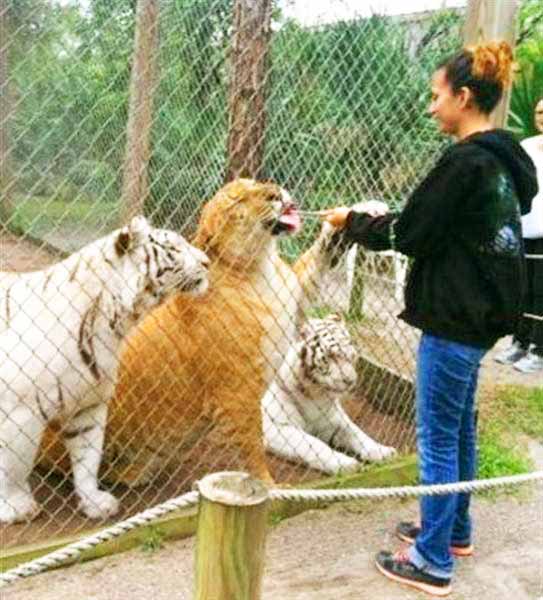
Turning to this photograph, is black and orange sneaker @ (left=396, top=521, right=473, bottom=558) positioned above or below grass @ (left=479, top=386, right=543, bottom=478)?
above

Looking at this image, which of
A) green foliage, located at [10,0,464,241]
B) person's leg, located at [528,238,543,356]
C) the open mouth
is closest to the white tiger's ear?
the open mouth

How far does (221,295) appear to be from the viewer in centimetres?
339

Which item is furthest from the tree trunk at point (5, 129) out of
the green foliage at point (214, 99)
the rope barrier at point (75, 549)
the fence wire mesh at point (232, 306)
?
the rope barrier at point (75, 549)

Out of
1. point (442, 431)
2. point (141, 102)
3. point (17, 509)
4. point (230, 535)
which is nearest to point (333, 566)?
point (442, 431)

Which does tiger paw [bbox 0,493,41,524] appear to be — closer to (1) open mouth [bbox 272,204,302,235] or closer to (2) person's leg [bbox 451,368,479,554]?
(1) open mouth [bbox 272,204,302,235]

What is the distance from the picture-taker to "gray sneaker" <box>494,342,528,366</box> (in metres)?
5.89

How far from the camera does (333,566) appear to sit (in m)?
3.10

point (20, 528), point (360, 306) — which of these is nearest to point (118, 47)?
point (360, 306)

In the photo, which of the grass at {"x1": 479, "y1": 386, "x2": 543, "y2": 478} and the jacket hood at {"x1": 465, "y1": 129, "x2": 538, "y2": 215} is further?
the grass at {"x1": 479, "y1": 386, "x2": 543, "y2": 478}

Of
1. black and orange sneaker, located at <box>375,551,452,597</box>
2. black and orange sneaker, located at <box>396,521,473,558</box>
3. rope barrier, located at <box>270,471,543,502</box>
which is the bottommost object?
black and orange sneaker, located at <box>396,521,473,558</box>

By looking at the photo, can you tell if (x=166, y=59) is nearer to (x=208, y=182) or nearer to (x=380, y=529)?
(x=208, y=182)

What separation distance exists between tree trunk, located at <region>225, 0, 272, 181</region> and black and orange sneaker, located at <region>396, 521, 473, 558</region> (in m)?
1.80

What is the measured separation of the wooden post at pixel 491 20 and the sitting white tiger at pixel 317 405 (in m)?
1.35

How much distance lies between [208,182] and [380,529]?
268 cm
